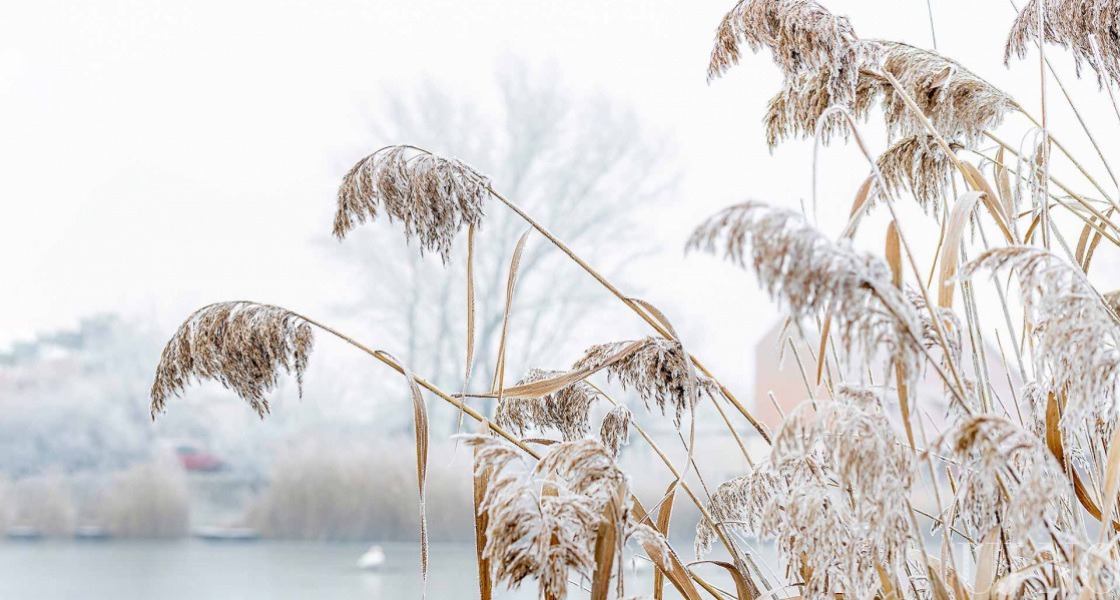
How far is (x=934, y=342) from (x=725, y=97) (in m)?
3.78

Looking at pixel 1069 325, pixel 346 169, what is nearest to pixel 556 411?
pixel 1069 325

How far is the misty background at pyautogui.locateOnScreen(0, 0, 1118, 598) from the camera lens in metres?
3.55

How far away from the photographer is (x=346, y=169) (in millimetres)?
4156

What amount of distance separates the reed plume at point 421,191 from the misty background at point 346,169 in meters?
2.73

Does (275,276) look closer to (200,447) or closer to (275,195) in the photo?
(275,195)

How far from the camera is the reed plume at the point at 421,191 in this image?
0.59 m

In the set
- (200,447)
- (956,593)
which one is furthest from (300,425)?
(956,593)

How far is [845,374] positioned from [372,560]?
2.58 m

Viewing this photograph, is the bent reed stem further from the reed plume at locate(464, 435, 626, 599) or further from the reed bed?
the reed plume at locate(464, 435, 626, 599)

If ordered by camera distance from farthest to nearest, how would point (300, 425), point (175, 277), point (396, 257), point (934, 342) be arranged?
point (396, 257), point (175, 277), point (300, 425), point (934, 342)

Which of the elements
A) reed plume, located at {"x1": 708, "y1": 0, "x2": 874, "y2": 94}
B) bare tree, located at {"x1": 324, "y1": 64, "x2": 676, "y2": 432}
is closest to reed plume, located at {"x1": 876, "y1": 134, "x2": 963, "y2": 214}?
reed plume, located at {"x1": 708, "y1": 0, "x2": 874, "y2": 94}

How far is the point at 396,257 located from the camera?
4.11 metres

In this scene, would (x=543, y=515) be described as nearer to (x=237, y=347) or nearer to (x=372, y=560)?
(x=237, y=347)

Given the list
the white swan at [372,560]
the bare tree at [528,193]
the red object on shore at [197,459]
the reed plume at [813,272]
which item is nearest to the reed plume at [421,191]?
the reed plume at [813,272]
